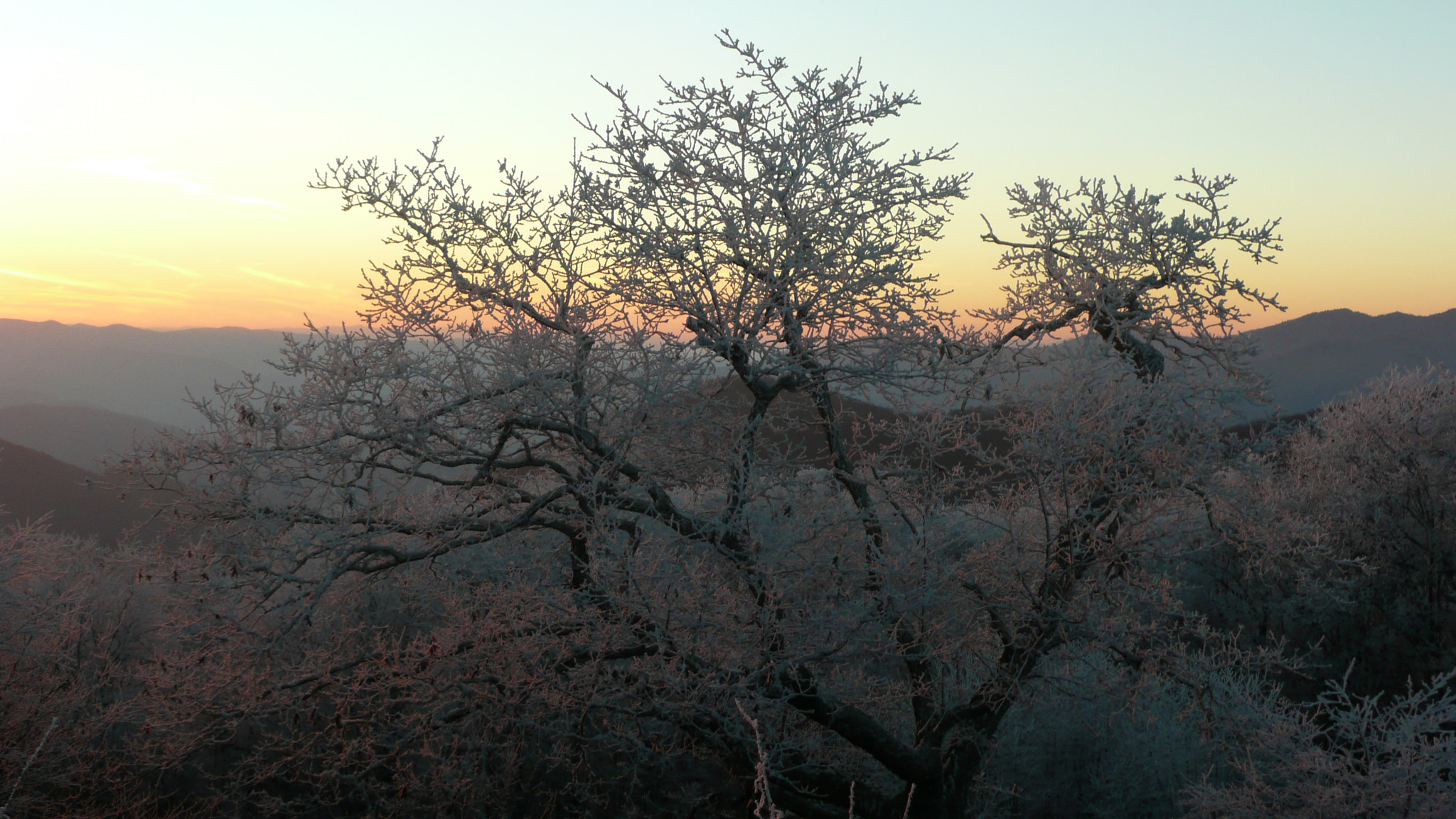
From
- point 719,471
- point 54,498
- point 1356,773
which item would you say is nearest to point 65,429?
point 54,498

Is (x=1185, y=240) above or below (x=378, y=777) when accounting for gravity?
above

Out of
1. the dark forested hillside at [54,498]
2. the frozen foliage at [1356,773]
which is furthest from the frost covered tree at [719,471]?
the dark forested hillside at [54,498]

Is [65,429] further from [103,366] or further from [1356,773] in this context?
[1356,773]

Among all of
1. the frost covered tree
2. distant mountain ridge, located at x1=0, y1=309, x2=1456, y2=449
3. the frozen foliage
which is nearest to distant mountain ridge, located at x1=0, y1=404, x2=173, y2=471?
distant mountain ridge, located at x1=0, y1=309, x2=1456, y2=449

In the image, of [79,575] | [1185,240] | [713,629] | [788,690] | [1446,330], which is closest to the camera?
[713,629]

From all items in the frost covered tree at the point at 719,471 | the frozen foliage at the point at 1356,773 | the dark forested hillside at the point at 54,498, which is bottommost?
→ the dark forested hillside at the point at 54,498

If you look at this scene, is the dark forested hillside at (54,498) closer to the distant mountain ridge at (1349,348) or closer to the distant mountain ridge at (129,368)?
the distant mountain ridge at (129,368)

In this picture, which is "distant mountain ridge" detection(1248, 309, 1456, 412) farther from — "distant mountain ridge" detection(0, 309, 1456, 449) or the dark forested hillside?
the dark forested hillside

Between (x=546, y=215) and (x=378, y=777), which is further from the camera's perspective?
(x=378, y=777)

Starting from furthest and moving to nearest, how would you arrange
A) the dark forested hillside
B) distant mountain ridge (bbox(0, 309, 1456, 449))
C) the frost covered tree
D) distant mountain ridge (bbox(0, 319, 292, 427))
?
1. distant mountain ridge (bbox(0, 319, 292, 427))
2. distant mountain ridge (bbox(0, 309, 1456, 449))
3. the dark forested hillside
4. the frost covered tree

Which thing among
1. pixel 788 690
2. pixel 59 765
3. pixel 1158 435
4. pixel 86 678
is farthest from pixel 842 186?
pixel 86 678

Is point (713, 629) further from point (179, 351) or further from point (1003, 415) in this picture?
point (179, 351)

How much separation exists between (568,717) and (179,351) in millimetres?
191625

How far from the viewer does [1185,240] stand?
27.7 feet
